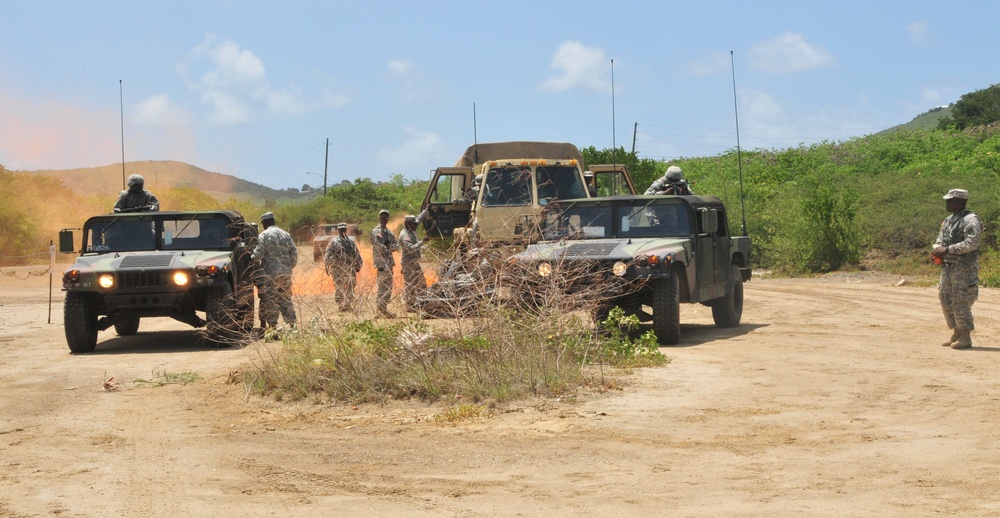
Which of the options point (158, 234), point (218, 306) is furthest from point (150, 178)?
point (218, 306)

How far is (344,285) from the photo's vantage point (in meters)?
9.95

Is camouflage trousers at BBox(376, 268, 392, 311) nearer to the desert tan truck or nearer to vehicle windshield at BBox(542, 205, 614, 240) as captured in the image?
vehicle windshield at BBox(542, 205, 614, 240)

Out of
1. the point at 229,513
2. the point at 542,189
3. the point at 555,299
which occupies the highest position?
the point at 542,189

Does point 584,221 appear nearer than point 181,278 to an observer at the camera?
No

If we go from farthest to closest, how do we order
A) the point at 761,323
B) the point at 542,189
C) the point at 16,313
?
the point at 16,313 → the point at 542,189 → the point at 761,323

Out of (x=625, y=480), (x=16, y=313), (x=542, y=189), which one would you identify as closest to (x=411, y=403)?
(x=625, y=480)

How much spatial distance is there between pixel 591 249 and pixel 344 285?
11.8 feet

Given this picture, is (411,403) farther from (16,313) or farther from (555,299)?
(16,313)

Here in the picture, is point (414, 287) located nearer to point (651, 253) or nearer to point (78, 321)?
point (651, 253)

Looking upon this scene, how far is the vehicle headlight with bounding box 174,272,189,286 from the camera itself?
43.8ft

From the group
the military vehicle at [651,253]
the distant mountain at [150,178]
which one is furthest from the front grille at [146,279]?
the distant mountain at [150,178]

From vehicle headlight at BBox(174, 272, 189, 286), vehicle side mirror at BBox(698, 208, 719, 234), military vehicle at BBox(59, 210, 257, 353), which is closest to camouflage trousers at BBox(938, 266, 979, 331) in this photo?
vehicle side mirror at BBox(698, 208, 719, 234)

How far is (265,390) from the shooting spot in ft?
31.8

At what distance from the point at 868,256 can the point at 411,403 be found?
21025mm
